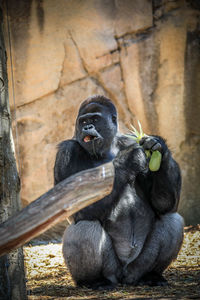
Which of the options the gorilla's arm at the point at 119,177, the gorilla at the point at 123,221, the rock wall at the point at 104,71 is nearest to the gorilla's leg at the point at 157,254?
the gorilla at the point at 123,221

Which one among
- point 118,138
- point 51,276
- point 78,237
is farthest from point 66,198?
point 51,276

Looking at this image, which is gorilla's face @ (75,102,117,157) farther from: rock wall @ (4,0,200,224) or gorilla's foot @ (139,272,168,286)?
rock wall @ (4,0,200,224)

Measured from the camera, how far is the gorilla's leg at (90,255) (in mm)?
3547

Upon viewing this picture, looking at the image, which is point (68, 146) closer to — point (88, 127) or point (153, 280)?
point (88, 127)

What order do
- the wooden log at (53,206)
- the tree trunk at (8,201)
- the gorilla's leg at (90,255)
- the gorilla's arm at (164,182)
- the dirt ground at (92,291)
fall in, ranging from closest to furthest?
the wooden log at (53,206) < the tree trunk at (8,201) < the dirt ground at (92,291) < the gorilla's leg at (90,255) < the gorilla's arm at (164,182)

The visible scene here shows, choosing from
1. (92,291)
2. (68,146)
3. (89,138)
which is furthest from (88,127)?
(92,291)

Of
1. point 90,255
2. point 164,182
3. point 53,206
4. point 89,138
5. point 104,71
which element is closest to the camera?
point 53,206

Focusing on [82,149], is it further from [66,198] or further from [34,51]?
[34,51]

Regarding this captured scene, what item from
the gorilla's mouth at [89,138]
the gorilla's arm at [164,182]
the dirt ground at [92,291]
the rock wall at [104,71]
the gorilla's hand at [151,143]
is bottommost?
the dirt ground at [92,291]

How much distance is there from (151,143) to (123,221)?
2.58 ft

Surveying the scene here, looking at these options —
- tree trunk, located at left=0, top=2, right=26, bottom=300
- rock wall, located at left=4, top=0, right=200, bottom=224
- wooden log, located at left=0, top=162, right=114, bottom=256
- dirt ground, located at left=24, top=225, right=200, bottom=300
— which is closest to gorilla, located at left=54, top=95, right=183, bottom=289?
dirt ground, located at left=24, top=225, right=200, bottom=300

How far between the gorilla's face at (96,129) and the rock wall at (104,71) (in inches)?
138

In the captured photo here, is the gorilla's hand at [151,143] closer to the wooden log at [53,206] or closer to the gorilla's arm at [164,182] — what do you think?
the gorilla's arm at [164,182]

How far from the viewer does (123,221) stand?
3785 millimetres
